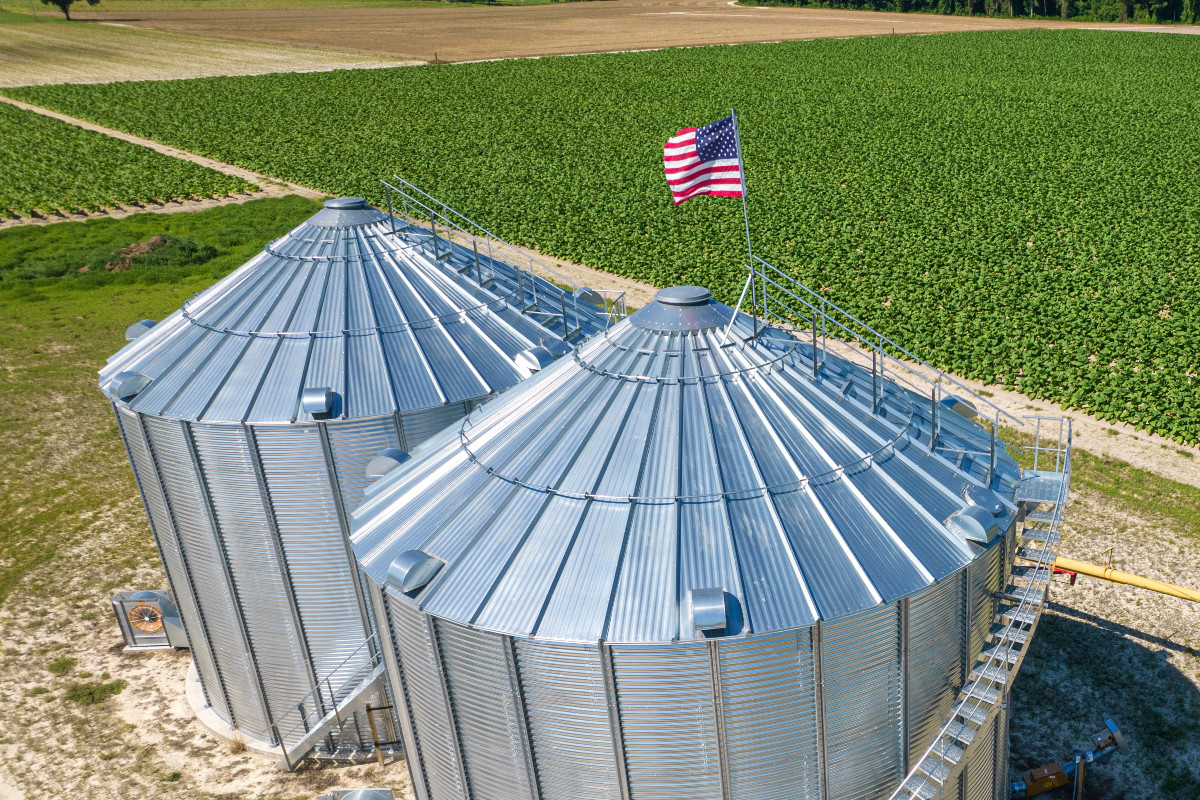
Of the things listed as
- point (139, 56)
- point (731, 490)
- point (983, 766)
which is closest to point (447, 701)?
point (731, 490)

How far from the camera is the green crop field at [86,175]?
71.2 meters

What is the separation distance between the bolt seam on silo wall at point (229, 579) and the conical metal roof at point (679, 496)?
5.38m

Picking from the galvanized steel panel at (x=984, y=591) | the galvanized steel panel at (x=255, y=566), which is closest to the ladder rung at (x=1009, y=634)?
the galvanized steel panel at (x=984, y=591)

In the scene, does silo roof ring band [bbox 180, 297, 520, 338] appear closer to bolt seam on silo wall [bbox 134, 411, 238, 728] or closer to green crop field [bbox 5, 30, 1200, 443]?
bolt seam on silo wall [bbox 134, 411, 238, 728]

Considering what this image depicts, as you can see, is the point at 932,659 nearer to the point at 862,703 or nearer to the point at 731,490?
the point at 862,703

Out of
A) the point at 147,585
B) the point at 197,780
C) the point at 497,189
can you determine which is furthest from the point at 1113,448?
the point at 497,189

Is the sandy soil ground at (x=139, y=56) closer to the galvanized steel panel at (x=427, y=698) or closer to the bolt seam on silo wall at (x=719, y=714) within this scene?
the galvanized steel panel at (x=427, y=698)

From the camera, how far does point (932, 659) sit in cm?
1420

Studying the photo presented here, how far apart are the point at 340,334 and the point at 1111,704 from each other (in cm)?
1865

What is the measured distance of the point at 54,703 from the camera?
958 inches

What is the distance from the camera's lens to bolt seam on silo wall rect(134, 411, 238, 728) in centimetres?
2119

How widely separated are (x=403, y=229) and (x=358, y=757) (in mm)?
12195

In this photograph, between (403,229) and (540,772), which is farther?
(403,229)

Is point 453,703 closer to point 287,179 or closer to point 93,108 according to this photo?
point 287,179
